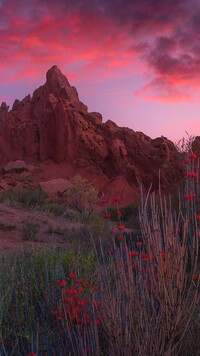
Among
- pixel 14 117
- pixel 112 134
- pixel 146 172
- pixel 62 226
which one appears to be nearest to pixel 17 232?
pixel 62 226

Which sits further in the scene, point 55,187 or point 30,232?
point 55,187

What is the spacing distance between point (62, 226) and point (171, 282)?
44.5 feet

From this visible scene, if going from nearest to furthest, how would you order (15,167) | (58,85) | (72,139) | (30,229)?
1. (30,229)
2. (72,139)
3. (15,167)
4. (58,85)

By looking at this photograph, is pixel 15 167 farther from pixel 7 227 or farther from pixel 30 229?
pixel 30 229

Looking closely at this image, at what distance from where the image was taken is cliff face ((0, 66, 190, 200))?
40.5 metres

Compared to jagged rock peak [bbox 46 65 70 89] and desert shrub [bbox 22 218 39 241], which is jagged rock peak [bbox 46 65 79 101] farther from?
desert shrub [bbox 22 218 39 241]

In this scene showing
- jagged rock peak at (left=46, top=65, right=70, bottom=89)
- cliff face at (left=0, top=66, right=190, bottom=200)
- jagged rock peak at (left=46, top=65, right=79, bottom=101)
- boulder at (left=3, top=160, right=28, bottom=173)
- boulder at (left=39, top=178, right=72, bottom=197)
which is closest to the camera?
boulder at (left=39, top=178, right=72, bottom=197)

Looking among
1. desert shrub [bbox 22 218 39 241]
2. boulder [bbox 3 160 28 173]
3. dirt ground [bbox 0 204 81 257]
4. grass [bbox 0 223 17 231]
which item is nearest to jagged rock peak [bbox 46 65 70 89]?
boulder [bbox 3 160 28 173]

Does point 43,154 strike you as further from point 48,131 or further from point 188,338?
point 188,338

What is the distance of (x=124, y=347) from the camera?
136 inches

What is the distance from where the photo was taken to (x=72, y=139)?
45.4 meters

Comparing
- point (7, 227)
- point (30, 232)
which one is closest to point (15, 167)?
point (7, 227)

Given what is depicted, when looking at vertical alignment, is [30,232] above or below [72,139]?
below

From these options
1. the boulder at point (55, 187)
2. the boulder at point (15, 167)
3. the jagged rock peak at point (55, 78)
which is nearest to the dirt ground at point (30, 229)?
the boulder at point (55, 187)
